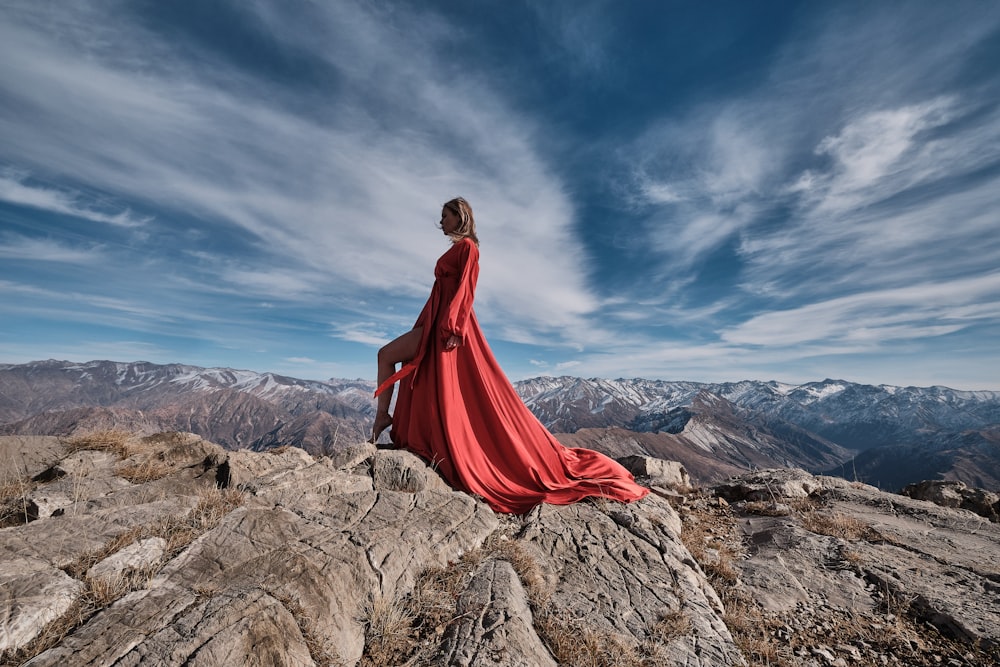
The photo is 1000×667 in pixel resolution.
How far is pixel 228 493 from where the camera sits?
4.04 m

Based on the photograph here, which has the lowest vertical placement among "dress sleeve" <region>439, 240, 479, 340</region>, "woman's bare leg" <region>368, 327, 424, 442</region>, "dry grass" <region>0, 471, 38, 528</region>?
"dry grass" <region>0, 471, 38, 528</region>

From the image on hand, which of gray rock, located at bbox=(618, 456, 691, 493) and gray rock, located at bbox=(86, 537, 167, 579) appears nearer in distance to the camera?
gray rock, located at bbox=(86, 537, 167, 579)

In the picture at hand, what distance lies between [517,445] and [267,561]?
339 centimetres

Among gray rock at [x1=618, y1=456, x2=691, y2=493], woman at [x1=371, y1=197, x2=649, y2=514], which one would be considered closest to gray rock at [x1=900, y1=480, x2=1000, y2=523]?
gray rock at [x1=618, y1=456, x2=691, y2=493]

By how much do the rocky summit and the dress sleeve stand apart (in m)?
1.96

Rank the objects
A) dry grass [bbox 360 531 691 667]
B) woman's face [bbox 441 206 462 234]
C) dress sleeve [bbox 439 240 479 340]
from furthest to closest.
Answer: woman's face [bbox 441 206 462 234]
dress sleeve [bbox 439 240 479 340]
dry grass [bbox 360 531 691 667]

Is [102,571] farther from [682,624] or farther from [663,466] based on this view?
[663,466]

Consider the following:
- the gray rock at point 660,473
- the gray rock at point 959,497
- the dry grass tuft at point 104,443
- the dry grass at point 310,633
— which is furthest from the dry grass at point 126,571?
the gray rock at point 959,497

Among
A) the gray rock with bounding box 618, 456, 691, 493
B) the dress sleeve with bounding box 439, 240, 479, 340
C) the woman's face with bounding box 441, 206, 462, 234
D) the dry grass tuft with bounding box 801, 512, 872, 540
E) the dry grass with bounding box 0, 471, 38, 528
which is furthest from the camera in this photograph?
the gray rock with bounding box 618, 456, 691, 493

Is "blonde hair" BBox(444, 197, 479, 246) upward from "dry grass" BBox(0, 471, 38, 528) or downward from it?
upward

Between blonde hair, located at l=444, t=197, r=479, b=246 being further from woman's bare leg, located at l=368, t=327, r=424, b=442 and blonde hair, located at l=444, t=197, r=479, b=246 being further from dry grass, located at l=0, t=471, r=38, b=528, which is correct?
dry grass, located at l=0, t=471, r=38, b=528

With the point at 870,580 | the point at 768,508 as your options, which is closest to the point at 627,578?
the point at 870,580

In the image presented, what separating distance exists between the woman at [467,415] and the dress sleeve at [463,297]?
0.02 metres

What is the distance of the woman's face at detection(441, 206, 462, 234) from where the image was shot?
6.45m
